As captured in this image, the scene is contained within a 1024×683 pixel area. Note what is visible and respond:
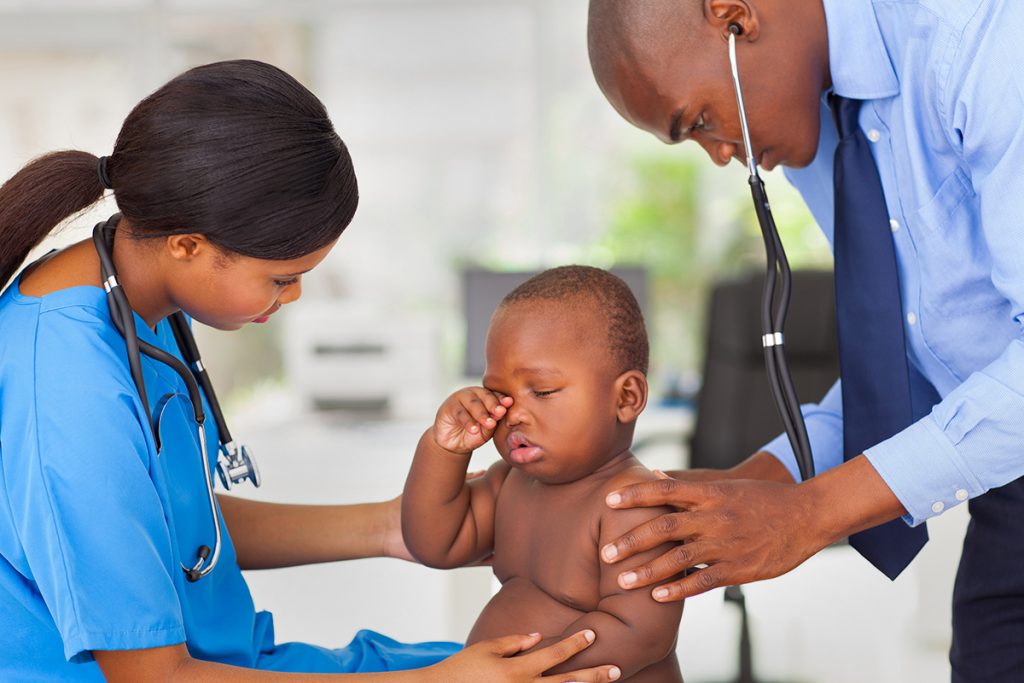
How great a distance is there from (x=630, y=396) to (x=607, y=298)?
12 centimetres

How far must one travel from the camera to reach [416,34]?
5.70 metres

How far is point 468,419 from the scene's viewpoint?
1.19 meters

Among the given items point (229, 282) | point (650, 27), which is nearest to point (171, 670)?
point (229, 282)

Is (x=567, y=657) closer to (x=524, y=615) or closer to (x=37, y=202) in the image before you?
(x=524, y=615)

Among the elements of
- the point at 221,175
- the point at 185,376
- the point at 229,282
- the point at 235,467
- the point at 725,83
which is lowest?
the point at 235,467

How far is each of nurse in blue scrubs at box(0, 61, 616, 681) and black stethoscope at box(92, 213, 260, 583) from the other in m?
0.01

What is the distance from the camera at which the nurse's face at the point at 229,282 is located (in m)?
1.12

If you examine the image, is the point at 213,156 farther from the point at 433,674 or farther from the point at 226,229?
the point at 433,674

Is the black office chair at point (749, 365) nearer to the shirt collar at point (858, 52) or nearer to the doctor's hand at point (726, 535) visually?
the shirt collar at point (858, 52)

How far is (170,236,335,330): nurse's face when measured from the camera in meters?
1.12

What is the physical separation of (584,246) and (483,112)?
945 millimetres

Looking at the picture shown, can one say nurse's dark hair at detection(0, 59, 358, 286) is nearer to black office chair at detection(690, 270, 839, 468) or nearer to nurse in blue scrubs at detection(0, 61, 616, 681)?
nurse in blue scrubs at detection(0, 61, 616, 681)

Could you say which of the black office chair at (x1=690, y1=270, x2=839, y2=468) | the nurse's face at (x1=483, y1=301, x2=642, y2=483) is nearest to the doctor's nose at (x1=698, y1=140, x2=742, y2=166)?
the nurse's face at (x1=483, y1=301, x2=642, y2=483)

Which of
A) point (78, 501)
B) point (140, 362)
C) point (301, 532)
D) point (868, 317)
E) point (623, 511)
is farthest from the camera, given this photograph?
point (301, 532)
